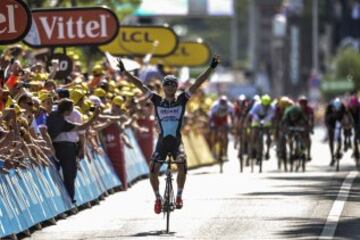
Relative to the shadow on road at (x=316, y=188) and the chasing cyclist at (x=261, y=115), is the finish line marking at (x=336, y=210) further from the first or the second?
the chasing cyclist at (x=261, y=115)

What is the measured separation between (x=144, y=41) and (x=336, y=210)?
15.9 meters

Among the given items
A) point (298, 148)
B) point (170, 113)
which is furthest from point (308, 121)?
point (170, 113)

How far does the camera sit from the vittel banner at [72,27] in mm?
28109

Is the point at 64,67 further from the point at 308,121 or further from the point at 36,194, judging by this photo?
the point at 308,121

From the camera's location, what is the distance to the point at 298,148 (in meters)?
34.7

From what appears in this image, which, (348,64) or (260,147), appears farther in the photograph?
(348,64)

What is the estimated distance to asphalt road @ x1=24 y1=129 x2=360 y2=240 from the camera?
19.5 metres

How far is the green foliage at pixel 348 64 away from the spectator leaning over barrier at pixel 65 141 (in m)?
94.3

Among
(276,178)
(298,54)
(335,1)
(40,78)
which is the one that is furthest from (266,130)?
(298,54)

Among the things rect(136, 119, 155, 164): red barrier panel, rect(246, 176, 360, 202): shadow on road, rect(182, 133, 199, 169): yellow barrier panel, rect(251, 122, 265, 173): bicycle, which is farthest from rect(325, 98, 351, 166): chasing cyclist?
rect(246, 176, 360, 202): shadow on road

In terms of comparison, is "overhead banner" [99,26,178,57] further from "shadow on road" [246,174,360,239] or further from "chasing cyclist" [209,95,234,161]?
"shadow on road" [246,174,360,239]

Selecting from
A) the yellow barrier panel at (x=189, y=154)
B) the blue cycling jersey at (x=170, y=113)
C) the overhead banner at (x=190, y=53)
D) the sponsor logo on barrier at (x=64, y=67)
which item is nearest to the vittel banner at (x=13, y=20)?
the blue cycling jersey at (x=170, y=113)

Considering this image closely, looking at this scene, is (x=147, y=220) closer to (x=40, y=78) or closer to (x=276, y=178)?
(x=40, y=78)

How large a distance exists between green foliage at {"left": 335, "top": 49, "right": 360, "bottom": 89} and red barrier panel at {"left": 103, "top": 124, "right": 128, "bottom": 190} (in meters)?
89.4
